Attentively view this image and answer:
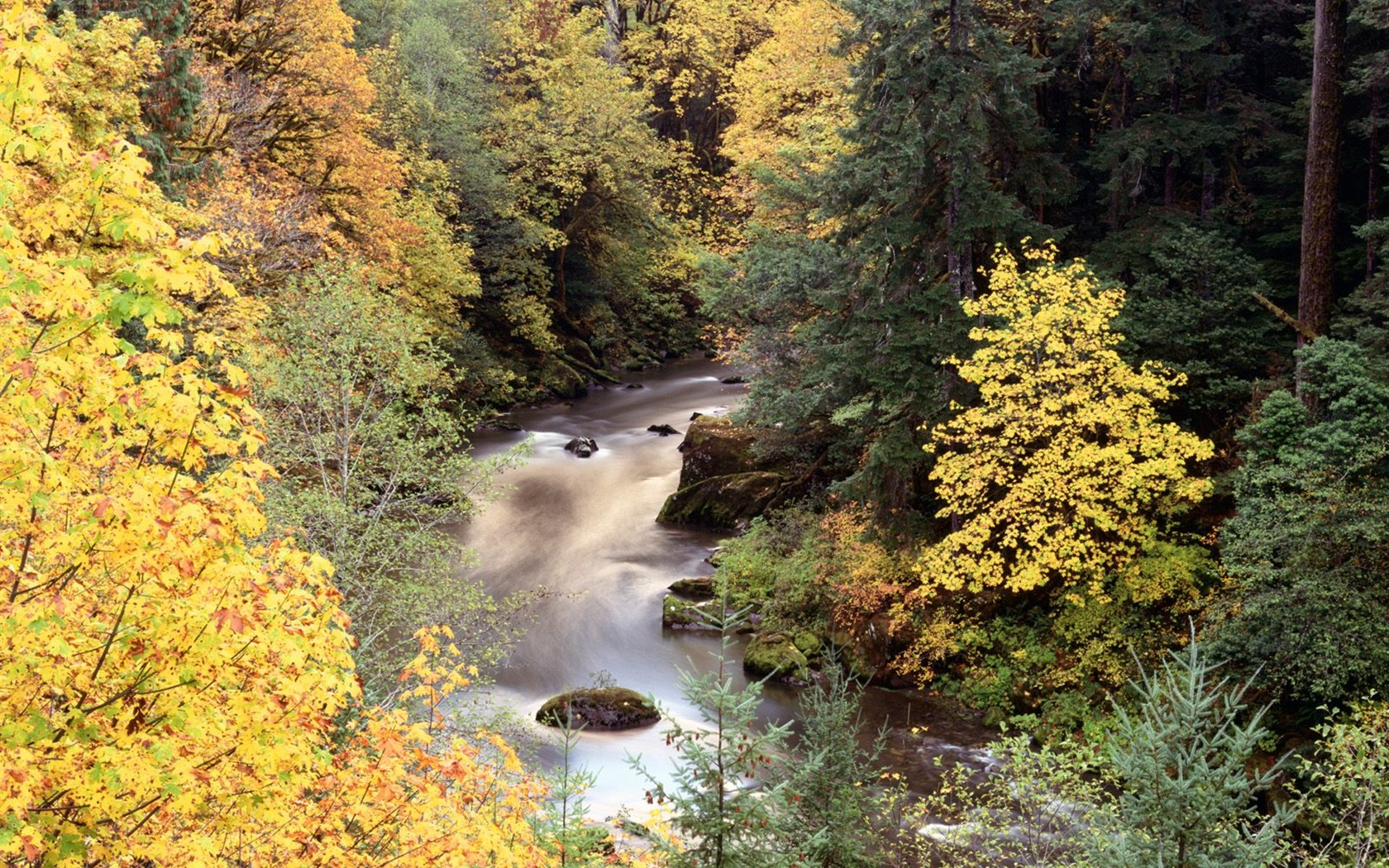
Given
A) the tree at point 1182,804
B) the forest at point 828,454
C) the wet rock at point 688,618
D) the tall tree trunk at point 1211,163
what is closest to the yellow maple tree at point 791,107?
the forest at point 828,454

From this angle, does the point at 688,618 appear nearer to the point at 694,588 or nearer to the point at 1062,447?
the point at 694,588

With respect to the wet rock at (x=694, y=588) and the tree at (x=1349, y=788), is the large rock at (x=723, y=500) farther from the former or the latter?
the tree at (x=1349, y=788)

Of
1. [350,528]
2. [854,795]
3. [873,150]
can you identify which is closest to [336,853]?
[854,795]

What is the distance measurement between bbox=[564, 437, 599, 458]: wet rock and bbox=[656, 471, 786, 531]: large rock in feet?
18.3

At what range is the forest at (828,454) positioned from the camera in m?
4.89

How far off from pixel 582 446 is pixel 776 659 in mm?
15319

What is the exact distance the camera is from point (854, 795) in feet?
30.5

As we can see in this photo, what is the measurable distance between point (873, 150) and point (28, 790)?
1742cm

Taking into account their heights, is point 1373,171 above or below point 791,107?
below

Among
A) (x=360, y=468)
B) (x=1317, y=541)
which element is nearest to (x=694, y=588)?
(x=360, y=468)

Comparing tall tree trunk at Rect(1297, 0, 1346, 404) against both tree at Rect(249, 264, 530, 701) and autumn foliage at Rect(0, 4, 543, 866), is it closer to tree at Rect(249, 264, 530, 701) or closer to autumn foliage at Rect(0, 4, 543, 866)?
tree at Rect(249, 264, 530, 701)

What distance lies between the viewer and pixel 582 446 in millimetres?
32125

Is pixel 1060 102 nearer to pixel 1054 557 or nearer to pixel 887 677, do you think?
pixel 1054 557

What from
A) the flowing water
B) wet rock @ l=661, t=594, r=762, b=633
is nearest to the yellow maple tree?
the flowing water
